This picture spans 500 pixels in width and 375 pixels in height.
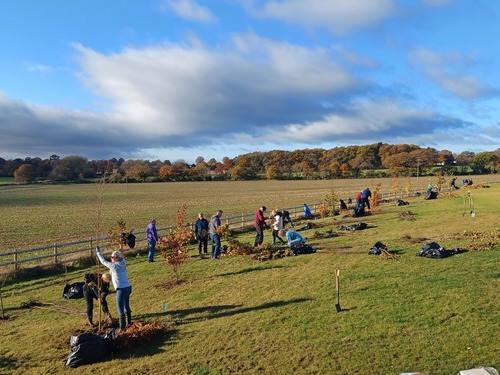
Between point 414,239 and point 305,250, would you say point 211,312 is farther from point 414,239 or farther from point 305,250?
point 414,239

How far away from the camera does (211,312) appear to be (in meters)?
9.89

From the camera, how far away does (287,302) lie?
993cm

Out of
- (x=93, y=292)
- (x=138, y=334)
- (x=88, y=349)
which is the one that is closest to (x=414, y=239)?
(x=138, y=334)

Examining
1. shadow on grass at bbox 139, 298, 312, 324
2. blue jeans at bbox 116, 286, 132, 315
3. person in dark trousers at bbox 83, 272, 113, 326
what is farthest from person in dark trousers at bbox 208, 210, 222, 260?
blue jeans at bbox 116, 286, 132, 315

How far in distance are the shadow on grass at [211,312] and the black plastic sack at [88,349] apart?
1871 mm

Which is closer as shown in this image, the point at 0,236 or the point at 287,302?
the point at 287,302

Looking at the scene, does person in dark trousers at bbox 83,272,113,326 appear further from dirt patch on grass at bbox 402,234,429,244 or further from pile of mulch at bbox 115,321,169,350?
dirt patch on grass at bbox 402,234,429,244

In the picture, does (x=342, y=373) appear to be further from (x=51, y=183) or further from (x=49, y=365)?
(x=51, y=183)

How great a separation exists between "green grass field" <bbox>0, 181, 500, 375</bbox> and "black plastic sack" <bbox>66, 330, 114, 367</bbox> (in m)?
0.17

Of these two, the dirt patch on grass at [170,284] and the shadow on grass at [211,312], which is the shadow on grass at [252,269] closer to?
the dirt patch on grass at [170,284]

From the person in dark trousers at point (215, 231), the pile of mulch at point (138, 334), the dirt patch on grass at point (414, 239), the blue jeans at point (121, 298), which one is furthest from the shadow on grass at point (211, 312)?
the dirt patch on grass at point (414, 239)

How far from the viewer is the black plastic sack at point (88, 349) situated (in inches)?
300

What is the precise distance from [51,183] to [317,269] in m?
122

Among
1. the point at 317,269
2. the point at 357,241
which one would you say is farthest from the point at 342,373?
the point at 357,241
